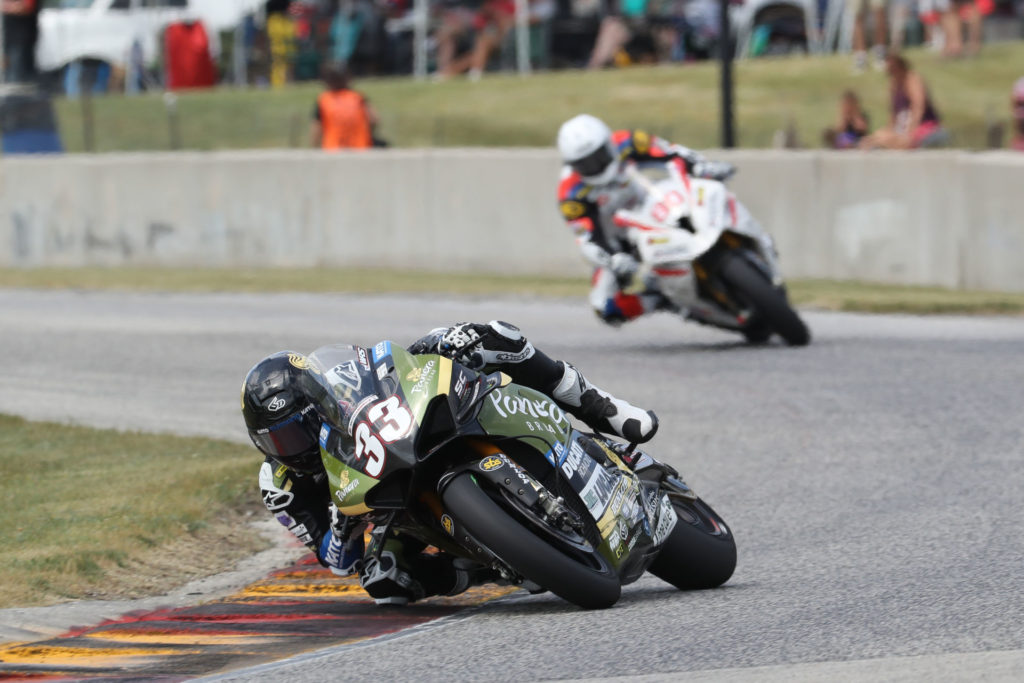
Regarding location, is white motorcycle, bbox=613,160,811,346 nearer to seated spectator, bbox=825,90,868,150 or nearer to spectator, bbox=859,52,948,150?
spectator, bbox=859,52,948,150

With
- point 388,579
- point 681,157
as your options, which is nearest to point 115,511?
point 388,579

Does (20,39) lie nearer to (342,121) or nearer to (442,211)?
(342,121)

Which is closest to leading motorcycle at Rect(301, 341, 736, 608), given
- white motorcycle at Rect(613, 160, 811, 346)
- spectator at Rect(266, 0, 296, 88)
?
white motorcycle at Rect(613, 160, 811, 346)

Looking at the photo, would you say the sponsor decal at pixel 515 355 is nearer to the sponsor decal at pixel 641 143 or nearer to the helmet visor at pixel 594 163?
the helmet visor at pixel 594 163

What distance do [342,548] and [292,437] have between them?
58 centimetres

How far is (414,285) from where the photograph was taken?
616 inches

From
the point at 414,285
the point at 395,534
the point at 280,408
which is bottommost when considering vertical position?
the point at 414,285

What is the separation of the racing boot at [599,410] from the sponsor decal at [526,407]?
1.26ft

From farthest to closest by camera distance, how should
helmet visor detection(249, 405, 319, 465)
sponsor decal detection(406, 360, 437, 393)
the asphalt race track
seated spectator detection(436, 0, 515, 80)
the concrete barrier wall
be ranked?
seated spectator detection(436, 0, 515, 80) < the concrete barrier wall < helmet visor detection(249, 405, 319, 465) < sponsor decal detection(406, 360, 437, 393) < the asphalt race track

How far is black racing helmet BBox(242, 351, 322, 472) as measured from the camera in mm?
5617

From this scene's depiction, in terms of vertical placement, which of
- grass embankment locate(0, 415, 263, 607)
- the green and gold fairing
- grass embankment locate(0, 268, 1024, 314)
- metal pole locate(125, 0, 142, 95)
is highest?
metal pole locate(125, 0, 142, 95)

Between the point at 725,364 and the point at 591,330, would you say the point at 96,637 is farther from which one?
the point at 591,330

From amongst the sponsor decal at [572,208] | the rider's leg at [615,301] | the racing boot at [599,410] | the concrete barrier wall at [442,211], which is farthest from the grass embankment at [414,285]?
the racing boot at [599,410]

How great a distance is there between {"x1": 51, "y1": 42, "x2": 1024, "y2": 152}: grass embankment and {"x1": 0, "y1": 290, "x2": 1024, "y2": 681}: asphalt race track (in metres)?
5.73
